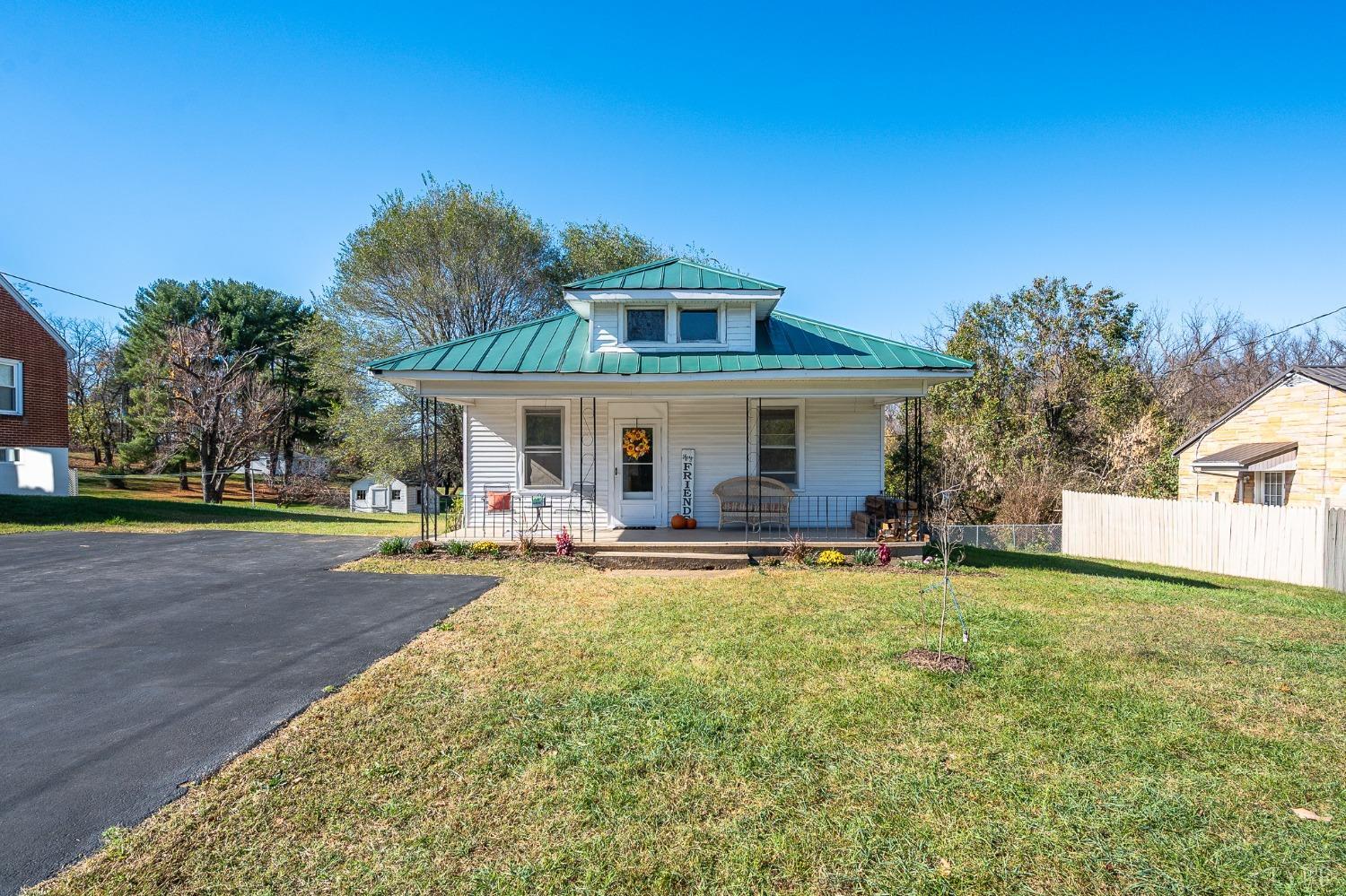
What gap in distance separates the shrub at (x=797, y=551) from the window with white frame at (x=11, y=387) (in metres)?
22.4

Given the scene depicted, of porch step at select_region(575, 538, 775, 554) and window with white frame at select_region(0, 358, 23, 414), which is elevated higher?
window with white frame at select_region(0, 358, 23, 414)

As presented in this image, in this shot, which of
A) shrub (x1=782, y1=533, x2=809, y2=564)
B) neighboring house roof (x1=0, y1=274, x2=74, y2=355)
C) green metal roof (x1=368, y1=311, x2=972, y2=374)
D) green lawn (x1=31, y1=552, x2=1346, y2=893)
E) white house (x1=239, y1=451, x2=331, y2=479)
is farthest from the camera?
white house (x1=239, y1=451, x2=331, y2=479)

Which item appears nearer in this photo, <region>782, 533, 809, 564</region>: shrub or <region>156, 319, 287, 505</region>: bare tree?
<region>782, 533, 809, 564</region>: shrub

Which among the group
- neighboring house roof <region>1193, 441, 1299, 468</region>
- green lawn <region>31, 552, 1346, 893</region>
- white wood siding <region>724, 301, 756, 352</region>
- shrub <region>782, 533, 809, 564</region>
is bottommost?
green lawn <region>31, 552, 1346, 893</region>

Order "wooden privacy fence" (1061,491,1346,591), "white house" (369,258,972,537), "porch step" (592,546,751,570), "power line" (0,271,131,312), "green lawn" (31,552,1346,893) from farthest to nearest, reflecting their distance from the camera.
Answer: "power line" (0,271,131,312)
"white house" (369,258,972,537)
"wooden privacy fence" (1061,491,1346,591)
"porch step" (592,546,751,570)
"green lawn" (31,552,1346,893)

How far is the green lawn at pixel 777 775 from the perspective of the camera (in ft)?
8.86

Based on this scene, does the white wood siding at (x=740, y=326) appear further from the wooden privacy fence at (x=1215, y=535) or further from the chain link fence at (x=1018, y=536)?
the wooden privacy fence at (x=1215, y=535)

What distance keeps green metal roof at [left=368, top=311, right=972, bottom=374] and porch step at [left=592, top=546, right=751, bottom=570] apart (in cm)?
313

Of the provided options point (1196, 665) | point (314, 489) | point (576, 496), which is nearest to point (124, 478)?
point (314, 489)

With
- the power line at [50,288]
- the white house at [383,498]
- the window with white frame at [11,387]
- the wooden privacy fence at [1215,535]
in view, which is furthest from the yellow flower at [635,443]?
the white house at [383,498]

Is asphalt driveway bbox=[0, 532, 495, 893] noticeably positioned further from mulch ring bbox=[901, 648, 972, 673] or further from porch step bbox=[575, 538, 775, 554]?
mulch ring bbox=[901, 648, 972, 673]

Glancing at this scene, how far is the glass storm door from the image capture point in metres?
12.8

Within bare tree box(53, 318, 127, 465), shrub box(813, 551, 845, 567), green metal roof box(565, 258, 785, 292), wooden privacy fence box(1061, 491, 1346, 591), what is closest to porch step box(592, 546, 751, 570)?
shrub box(813, 551, 845, 567)

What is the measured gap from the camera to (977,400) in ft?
68.6
